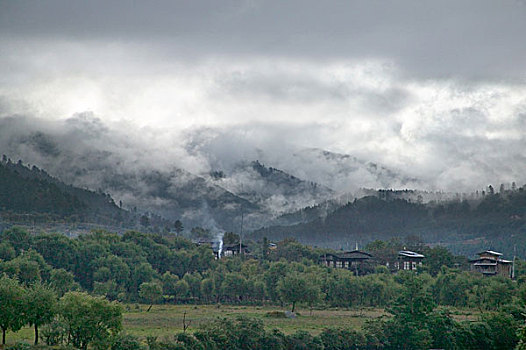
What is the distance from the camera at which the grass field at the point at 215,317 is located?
82356 millimetres

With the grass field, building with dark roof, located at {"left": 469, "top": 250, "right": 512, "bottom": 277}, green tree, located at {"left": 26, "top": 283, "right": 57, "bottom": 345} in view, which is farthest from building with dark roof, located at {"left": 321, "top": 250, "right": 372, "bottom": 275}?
green tree, located at {"left": 26, "top": 283, "right": 57, "bottom": 345}

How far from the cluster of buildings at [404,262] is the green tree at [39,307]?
101 m

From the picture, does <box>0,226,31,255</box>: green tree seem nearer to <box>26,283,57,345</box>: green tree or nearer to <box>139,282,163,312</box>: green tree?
<box>139,282,163,312</box>: green tree

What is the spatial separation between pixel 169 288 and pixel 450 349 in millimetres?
62414

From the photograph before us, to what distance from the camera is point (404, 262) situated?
17038 cm

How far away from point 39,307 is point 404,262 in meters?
119

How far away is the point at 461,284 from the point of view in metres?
125

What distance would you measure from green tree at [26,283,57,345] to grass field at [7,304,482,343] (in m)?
4.07

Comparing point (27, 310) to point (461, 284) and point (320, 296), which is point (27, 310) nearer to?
point (320, 296)

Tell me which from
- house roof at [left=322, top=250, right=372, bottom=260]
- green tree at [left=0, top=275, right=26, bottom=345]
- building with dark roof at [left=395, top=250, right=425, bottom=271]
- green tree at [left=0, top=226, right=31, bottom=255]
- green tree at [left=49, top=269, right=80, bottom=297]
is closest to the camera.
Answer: green tree at [left=0, top=275, right=26, bottom=345]

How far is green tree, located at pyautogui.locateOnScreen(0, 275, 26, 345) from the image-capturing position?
210 feet

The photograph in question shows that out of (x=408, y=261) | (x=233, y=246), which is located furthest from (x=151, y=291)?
(x=408, y=261)

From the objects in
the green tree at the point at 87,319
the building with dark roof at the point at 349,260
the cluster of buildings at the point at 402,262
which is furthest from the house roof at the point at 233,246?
the green tree at the point at 87,319

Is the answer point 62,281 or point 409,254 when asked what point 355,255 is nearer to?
point 409,254
